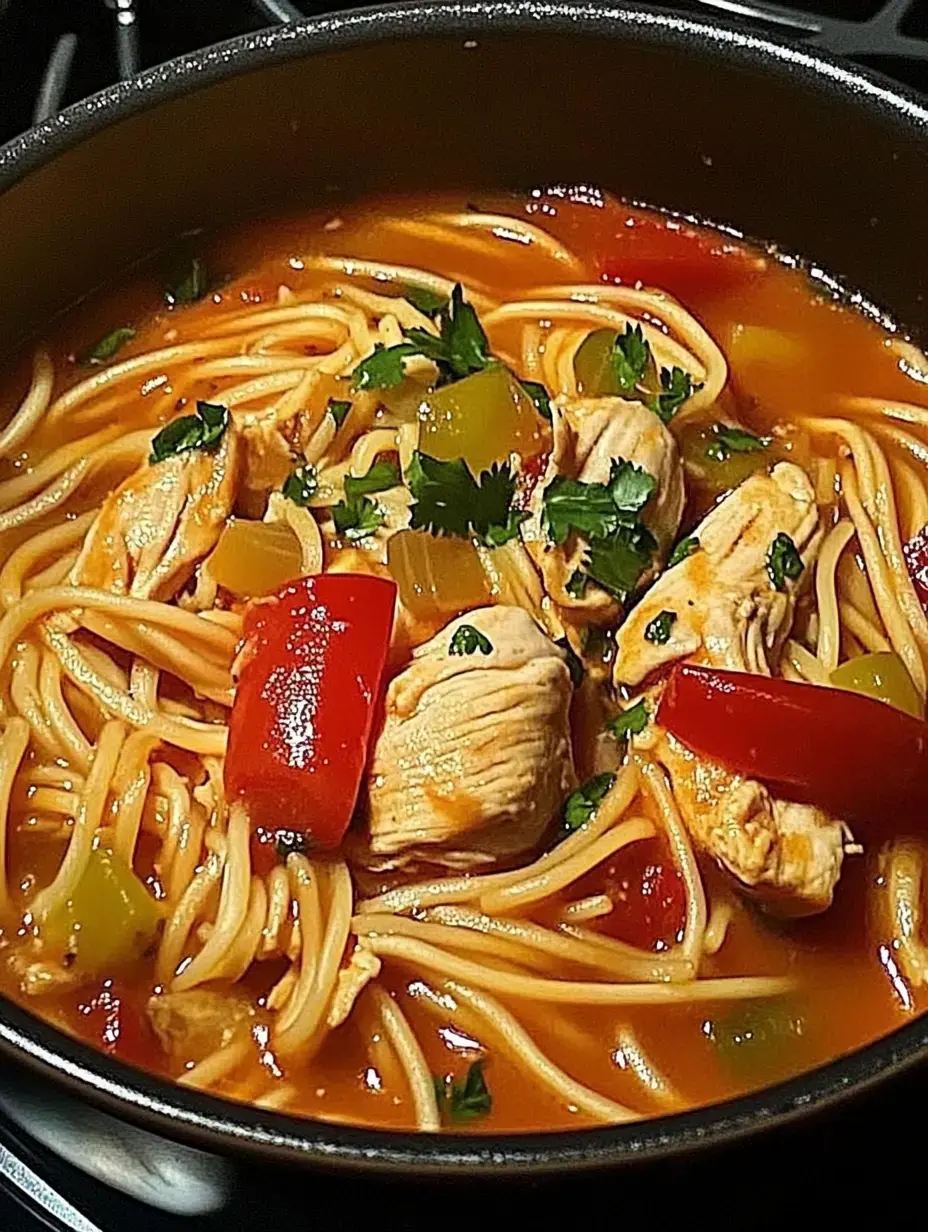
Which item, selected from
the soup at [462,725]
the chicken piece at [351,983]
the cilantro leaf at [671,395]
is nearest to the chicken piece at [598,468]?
the soup at [462,725]

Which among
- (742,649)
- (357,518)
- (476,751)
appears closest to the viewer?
(476,751)

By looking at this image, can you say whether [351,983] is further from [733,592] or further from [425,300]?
[425,300]

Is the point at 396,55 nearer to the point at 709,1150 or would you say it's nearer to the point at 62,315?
the point at 62,315

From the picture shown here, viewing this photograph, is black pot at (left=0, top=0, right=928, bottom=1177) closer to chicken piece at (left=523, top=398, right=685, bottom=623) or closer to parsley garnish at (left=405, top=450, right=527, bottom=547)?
chicken piece at (left=523, top=398, right=685, bottom=623)

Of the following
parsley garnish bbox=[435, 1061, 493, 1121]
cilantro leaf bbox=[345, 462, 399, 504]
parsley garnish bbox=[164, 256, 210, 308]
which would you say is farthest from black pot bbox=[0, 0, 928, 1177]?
parsley garnish bbox=[435, 1061, 493, 1121]

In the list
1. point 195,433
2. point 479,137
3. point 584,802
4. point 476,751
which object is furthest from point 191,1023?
point 479,137

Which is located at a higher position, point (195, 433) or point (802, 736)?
point (195, 433)
